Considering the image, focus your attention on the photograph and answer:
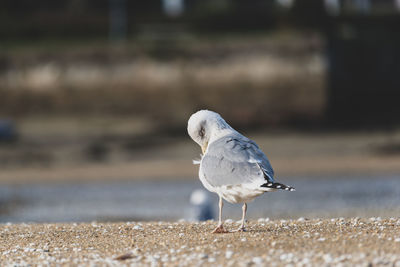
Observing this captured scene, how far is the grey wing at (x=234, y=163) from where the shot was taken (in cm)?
628

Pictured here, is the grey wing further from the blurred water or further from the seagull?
the blurred water

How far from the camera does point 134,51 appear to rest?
3039 cm

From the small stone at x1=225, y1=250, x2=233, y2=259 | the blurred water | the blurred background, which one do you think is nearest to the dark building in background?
the blurred background

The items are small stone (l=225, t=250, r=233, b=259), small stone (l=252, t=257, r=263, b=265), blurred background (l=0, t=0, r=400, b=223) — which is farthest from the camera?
blurred background (l=0, t=0, r=400, b=223)

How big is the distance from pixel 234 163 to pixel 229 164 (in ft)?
0.16

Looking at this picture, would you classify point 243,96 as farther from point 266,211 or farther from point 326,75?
point 266,211

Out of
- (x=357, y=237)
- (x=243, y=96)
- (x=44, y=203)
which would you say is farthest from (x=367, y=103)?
(x=357, y=237)

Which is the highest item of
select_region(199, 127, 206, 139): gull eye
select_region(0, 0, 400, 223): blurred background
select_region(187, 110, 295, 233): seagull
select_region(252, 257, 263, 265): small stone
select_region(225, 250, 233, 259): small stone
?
select_region(0, 0, 400, 223): blurred background

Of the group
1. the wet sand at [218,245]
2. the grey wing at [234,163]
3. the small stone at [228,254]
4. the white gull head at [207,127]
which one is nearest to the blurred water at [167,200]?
the wet sand at [218,245]

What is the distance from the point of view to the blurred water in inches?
554

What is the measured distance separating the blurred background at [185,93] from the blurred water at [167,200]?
0.18 meters

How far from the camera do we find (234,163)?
6449 millimetres

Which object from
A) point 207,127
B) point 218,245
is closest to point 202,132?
point 207,127

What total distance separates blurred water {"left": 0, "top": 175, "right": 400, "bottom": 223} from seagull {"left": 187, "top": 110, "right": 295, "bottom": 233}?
558 cm
